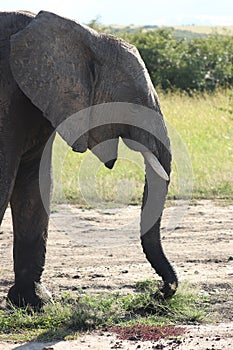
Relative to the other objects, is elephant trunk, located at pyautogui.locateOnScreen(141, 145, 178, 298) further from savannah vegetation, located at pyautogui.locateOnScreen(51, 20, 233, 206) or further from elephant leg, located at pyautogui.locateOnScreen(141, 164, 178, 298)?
savannah vegetation, located at pyautogui.locateOnScreen(51, 20, 233, 206)

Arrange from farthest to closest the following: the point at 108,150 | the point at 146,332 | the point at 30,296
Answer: the point at 30,296, the point at 108,150, the point at 146,332

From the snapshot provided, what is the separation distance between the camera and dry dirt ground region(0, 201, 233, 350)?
6020 millimetres

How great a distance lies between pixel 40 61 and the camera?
5953mm

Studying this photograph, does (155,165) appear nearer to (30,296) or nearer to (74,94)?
(74,94)

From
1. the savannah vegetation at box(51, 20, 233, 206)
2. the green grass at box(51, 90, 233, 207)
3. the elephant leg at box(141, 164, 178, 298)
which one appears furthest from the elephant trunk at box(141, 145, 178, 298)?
the green grass at box(51, 90, 233, 207)

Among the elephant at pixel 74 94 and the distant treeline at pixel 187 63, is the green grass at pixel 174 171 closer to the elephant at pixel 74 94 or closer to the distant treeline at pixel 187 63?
the elephant at pixel 74 94

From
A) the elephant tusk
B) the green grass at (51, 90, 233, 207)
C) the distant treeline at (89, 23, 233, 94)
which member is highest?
the elephant tusk

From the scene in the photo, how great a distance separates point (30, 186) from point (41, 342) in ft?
4.26

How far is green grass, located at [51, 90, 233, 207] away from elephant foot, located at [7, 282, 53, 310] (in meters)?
1.71

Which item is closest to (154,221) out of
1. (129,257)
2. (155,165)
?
(155,165)

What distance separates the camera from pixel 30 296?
6.91 metres

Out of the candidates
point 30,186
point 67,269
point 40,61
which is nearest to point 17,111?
point 40,61

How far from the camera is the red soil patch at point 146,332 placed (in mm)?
6008

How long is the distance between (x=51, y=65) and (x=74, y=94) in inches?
9.3
